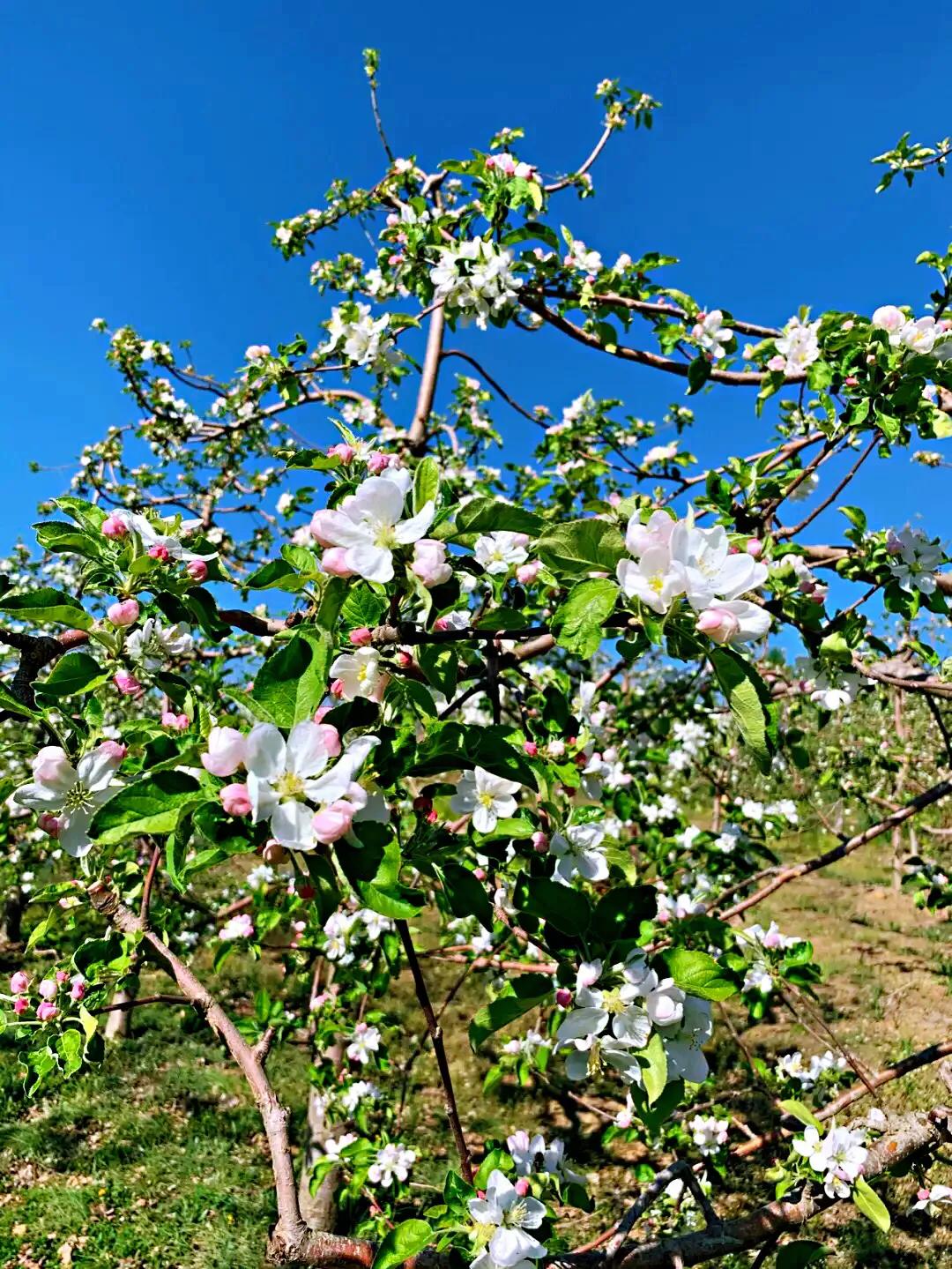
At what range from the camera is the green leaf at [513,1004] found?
942 millimetres

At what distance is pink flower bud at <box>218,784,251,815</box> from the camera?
2.30 ft

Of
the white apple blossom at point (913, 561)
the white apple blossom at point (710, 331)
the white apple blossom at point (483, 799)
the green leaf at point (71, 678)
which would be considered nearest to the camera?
the green leaf at point (71, 678)

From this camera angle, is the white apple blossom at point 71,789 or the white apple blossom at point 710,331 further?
the white apple blossom at point 710,331

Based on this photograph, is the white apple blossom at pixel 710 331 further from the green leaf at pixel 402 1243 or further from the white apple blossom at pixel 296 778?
the green leaf at pixel 402 1243

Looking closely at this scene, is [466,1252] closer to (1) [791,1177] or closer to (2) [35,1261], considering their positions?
(1) [791,1177]

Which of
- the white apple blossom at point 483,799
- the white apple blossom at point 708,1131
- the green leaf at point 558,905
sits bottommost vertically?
the white apple blossom at point 708,1131

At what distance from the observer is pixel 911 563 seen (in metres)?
1.84

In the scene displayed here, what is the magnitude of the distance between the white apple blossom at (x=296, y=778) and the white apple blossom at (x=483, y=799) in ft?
0.96

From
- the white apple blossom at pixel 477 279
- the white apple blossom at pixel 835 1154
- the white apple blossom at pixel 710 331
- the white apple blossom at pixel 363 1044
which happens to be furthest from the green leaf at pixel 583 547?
the white apple blossom at pixel 363 1044

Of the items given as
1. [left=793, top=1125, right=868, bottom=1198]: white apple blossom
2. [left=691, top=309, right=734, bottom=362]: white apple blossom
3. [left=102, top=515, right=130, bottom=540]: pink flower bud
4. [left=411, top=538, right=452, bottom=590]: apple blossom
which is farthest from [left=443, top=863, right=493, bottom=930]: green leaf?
[left=691, top=309, right=734, bottom=362]: white apple blossom

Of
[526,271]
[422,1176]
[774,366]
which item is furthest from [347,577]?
[422,1176]

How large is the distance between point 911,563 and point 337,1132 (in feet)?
9.36

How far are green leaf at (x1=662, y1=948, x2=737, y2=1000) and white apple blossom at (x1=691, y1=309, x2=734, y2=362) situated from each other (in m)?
1.96

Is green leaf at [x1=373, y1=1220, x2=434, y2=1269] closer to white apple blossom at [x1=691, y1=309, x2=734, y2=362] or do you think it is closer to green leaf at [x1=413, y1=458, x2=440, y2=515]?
green leaf at [x1=413, y1=458, x2=440, y2=515]
